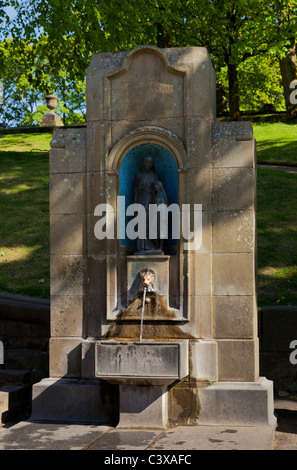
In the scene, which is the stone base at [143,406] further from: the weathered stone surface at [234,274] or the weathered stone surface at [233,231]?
the weathered stone surface at [233,231]

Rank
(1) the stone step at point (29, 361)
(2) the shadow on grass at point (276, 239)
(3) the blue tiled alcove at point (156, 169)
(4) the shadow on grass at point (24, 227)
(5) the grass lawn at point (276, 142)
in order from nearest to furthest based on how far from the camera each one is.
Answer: (3) the blue tiled alcove at point (156, 169) < (1) the stone step at point (29, 361) < (2) the shadow on grass at point (276, 239) < (4) the shadow on grass at point (24, 227) < (5) the grass lawn at point (276, 142)

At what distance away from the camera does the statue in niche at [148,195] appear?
32.4ft

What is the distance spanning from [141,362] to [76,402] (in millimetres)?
1482

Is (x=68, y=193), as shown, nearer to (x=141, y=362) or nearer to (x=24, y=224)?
(x=141, y=362)

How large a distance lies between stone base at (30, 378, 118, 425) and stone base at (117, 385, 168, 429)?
423 millimetres

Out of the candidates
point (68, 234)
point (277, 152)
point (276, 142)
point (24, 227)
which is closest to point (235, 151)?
point (68, 234)

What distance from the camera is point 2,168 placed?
20.5 metres

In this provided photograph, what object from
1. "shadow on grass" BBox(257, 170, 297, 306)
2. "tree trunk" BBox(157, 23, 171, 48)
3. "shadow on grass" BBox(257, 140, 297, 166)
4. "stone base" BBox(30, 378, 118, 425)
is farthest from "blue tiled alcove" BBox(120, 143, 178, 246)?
"tree trunk" BBox(157, 23, 171, 48)

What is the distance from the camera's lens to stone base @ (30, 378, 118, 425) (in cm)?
949

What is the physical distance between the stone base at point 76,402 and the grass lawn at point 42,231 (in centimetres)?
343

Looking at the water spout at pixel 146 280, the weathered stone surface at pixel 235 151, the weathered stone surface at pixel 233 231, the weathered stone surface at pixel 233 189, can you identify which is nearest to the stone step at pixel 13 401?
the water spout at pixel 146 280

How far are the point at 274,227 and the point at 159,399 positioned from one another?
6.78 meters

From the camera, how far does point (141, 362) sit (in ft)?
28.6

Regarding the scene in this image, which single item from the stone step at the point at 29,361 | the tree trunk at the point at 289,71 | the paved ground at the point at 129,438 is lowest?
the paved ground at the point at 129,438
